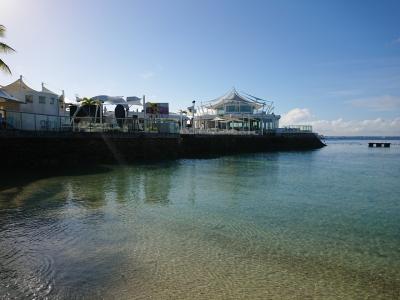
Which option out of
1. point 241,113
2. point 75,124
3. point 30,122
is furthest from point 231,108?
point 30,122

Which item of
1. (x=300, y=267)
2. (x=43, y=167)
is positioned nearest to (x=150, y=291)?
(x=300, y=267)

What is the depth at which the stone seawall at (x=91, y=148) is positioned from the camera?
26422 mm

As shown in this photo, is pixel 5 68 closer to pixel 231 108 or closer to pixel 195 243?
pixel 195 243

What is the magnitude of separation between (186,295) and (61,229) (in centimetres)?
582

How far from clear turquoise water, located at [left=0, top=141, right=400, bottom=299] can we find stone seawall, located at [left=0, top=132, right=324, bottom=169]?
827cm

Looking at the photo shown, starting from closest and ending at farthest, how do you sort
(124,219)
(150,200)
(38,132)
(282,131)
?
(124,219) < (150,200) < (38,132) < (282,131)

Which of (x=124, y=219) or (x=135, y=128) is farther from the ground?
(x=135, y=128)

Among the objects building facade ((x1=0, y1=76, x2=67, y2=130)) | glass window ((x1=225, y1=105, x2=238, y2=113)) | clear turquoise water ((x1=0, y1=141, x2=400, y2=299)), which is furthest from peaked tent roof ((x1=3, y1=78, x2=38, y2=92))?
glass window ((x1=225, y1=105, x2=238, y2=113))

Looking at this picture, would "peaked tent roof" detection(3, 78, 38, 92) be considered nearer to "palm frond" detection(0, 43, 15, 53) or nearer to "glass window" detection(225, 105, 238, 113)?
"palm frond" detection(0, 43, 15, 53)

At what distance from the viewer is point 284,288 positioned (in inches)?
273

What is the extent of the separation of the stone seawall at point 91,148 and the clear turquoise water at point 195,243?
8.27 meters

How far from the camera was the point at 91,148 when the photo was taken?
3141 cm

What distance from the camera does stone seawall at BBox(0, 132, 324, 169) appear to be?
2642 cm

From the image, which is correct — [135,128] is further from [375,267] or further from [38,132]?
[375,267]
